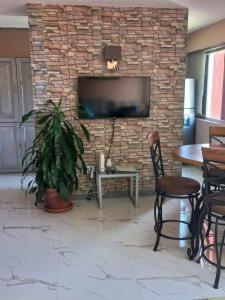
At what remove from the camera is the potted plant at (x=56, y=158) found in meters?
3.29

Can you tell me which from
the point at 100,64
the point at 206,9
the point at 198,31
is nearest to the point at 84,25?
the point at 100,64

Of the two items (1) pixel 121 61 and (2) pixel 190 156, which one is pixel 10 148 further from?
(2) pixel 190 156

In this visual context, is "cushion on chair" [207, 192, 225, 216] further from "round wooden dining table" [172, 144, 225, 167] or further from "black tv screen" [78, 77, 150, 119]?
"black tv screen" [78, 77, 150, 119]

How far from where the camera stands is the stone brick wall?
11.7 ft

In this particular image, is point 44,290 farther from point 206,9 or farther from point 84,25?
point 206,9

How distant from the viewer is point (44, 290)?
2078 millimetres

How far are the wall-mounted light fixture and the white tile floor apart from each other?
6.00 ft

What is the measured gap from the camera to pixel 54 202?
348cm

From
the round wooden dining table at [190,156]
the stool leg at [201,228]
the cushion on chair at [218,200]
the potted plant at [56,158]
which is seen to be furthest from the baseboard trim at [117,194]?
the cushion on chair at [218,200]

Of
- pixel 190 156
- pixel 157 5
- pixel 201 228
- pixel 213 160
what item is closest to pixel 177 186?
pixel 190 156

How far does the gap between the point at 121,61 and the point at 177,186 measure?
6.33 feet

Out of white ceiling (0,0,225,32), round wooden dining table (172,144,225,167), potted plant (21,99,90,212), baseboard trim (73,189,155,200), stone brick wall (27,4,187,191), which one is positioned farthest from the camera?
baseboard trim (73,189,155,200)

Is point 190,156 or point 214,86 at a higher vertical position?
Answer: point 214,86

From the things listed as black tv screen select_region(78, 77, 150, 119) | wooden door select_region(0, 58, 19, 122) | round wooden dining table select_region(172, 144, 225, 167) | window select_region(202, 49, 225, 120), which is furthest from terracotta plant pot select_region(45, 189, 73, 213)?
window select_region(202, 49, 225, 120)
